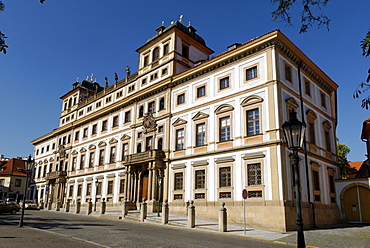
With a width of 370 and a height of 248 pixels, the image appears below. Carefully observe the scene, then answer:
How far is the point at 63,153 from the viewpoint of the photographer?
49281 mm

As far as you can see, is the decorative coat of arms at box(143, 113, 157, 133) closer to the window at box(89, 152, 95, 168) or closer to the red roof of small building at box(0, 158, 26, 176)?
the window at box(89, 152, 95, 168)

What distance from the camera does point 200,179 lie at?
86.3 feet

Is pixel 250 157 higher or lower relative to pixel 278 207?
higher

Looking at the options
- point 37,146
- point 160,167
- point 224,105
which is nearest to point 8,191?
point 37,146

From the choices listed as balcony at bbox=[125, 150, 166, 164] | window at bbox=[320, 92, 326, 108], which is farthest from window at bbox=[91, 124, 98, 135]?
window at bbox=[320, 92, 326, 108]

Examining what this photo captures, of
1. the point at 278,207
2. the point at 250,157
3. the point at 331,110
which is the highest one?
the point at 331,110

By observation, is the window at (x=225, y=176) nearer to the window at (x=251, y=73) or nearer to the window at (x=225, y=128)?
the window at (x=225, y=128)

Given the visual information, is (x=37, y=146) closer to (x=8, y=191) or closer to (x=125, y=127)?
(x=8, y=191)

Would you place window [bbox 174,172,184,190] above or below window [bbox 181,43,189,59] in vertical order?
below

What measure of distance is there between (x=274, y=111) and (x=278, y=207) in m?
6.75

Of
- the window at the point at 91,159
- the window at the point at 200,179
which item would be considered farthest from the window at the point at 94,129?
the window at the point at 200,179

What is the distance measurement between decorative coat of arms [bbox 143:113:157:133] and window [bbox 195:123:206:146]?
244 inches

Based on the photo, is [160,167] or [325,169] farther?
[160,167]

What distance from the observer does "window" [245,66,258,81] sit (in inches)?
964
